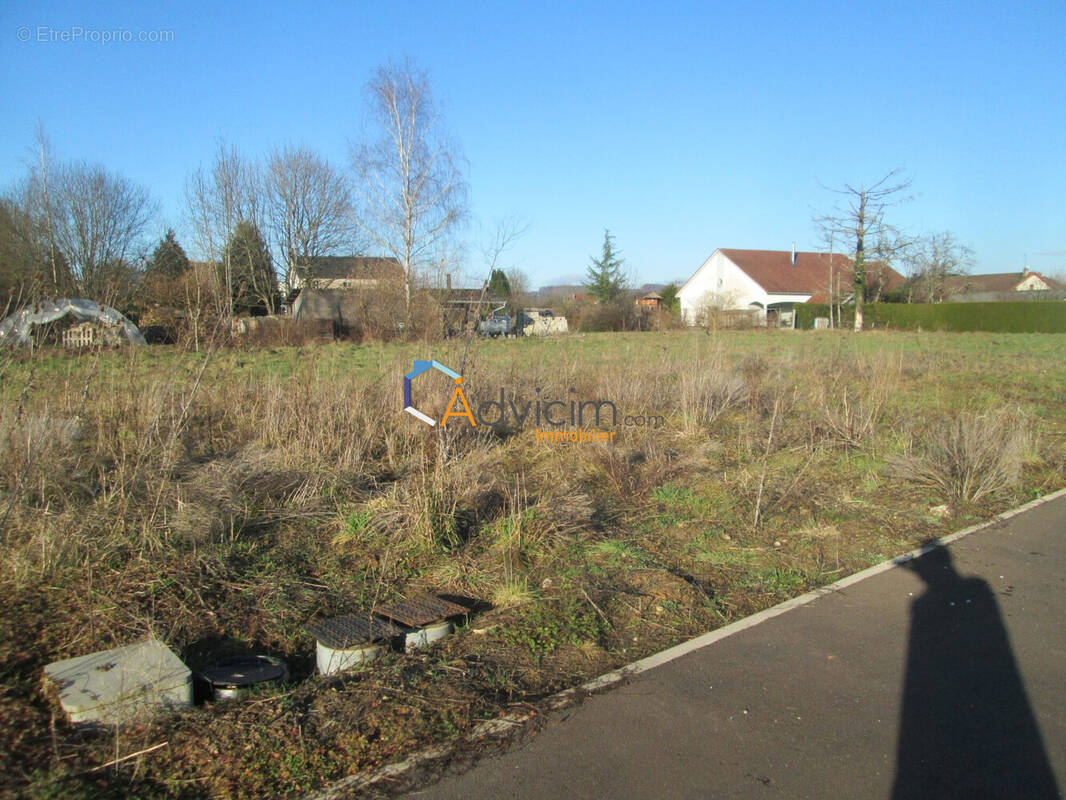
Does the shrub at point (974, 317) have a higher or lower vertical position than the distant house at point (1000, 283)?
lower

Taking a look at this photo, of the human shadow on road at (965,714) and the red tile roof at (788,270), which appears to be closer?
the human shadow on road at (965,714)

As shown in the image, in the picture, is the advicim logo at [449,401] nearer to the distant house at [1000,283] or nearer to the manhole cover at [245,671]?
the manhole cover at [245,671]

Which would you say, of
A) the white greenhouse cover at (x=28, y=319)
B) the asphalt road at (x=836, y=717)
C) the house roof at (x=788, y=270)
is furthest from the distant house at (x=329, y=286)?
the house roof at (x=788, y=270)

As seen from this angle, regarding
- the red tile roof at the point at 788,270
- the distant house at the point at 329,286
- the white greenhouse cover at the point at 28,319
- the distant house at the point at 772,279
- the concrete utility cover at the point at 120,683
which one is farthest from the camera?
the red tile roof at the point at 788,270

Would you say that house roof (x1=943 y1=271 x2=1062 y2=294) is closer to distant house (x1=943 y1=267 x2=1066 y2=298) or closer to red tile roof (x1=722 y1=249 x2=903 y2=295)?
distant house (x1=943 y1=267 x2=1066 y2=298)

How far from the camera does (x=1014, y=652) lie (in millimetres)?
3973

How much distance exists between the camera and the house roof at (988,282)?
207ft

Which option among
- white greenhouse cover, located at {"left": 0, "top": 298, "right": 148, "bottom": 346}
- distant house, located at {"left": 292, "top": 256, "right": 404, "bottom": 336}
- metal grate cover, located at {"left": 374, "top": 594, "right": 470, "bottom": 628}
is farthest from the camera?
distant house, located at {"left": 292, "top": 256, "right": 404, "bottom": 336}

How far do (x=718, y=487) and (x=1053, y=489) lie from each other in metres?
3.73

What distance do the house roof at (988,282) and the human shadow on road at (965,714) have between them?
65960mm

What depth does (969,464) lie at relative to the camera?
24.2ft

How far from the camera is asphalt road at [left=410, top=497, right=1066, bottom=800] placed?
280 centimetres

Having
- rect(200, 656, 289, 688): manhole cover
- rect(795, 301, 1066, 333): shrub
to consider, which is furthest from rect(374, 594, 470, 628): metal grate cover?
rect(795, 301, 1066, 333): shrub

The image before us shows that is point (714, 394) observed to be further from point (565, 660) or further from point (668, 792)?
point (668, 792)
